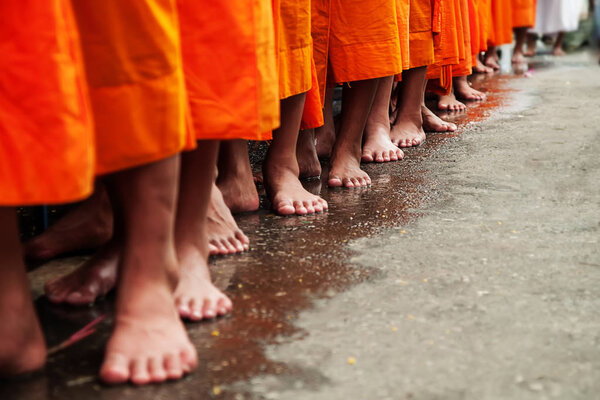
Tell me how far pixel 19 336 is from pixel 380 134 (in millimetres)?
2190

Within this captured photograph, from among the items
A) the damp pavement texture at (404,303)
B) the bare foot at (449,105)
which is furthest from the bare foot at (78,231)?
the bare foot at (449,105)

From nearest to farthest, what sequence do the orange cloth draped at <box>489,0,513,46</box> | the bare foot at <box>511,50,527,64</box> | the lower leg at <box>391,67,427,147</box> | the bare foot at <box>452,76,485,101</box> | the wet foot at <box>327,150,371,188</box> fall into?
the wet foot at <box>327,150,371,188</box> → the lower leg at <box>391,67,427,147</box> → the bare foot at <box>452,76,485,101</box> → the orange cloth draped at <box>489,0,513,46</box> → the bare foot at <box>511,50,527,64</box>

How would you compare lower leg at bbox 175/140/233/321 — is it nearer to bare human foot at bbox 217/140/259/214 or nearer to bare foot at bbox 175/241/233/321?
bare foot at bbox 175/241/233/321

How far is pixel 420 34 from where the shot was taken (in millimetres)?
3580

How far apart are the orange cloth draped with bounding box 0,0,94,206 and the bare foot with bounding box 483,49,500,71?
6773 mm

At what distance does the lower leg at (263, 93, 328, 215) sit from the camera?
2.38 meters

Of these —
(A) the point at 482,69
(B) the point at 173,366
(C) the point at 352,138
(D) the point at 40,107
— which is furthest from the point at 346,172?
(A) the point at 482,69

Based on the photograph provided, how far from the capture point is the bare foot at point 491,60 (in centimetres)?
750

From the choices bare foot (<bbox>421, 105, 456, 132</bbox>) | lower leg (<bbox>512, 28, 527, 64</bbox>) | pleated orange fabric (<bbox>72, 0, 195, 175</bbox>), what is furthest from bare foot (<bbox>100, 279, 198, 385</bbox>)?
lower leg (<bbox>512, 28, 527, 64</bbox>)

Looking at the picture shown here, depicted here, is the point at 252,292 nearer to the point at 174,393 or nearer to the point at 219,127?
the point at 219,127

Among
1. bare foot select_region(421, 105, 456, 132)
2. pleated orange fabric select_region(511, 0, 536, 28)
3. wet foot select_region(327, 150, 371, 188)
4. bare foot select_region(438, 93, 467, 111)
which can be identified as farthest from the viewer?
pleated orange fabric select_region(511, 0, 536, 28)

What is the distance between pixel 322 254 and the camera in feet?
6.41

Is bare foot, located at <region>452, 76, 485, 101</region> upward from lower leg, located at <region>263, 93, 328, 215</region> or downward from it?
downward

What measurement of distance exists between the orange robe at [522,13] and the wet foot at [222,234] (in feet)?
21.5
